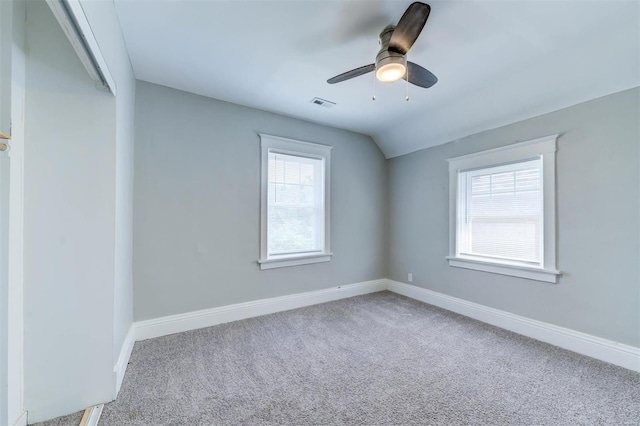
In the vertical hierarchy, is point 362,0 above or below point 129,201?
above

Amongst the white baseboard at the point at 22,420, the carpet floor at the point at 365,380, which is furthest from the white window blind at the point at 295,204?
the white baseboard at the point at 22,420

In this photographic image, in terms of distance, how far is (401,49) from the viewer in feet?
5.68

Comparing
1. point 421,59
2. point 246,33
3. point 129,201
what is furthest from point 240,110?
point 421,59

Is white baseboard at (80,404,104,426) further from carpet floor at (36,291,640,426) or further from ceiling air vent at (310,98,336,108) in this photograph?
ceiling air vent at (310,98,336,108)

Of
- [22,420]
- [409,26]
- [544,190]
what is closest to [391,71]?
[409,26]

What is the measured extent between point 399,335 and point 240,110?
3139mm

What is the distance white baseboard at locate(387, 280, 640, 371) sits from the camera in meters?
2.16

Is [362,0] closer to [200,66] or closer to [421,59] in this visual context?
[421,59]

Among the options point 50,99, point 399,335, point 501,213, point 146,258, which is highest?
point 50,99

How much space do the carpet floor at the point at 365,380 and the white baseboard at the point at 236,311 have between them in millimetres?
105

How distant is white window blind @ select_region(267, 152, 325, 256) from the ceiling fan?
163 cm

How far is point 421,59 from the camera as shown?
225 cm

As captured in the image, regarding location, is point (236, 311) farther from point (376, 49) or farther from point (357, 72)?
point (376, 49)

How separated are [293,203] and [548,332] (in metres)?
3.12
